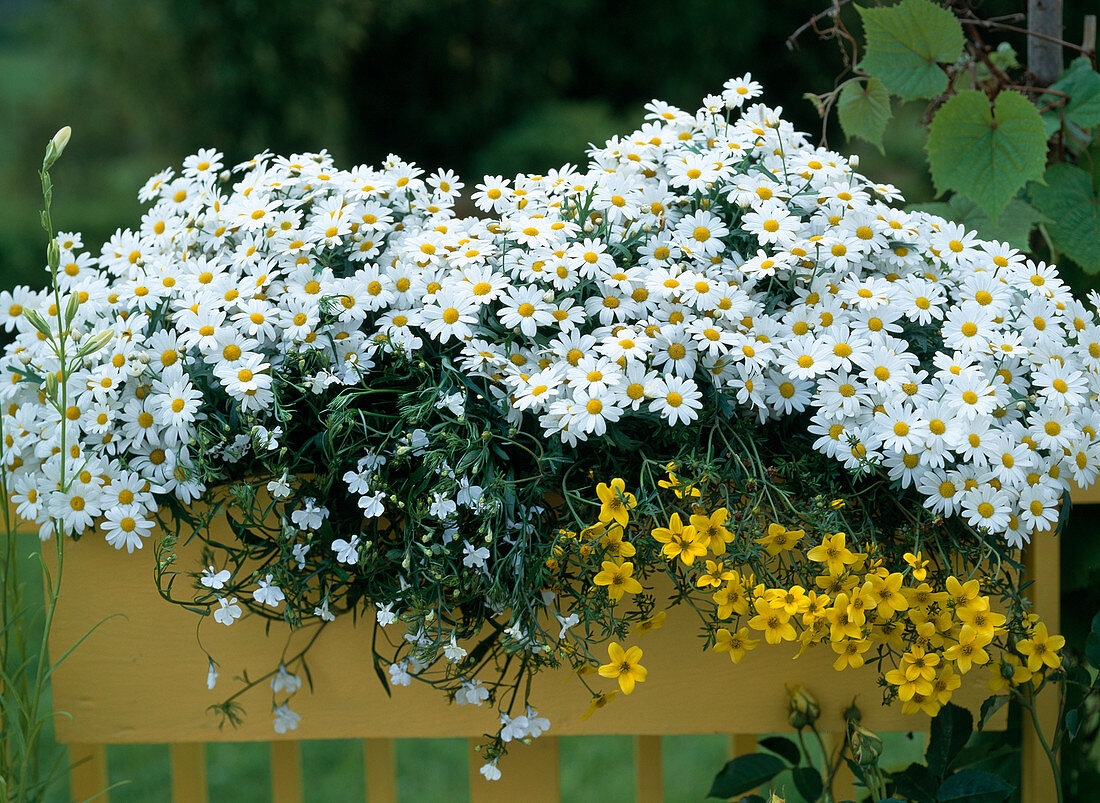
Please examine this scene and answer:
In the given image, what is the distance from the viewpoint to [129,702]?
1.18 meters

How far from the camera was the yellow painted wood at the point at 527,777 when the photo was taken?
120 cm

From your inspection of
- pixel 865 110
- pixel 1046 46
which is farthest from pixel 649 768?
pixel 1046 46

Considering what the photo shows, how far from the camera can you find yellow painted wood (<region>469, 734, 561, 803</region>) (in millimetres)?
1197

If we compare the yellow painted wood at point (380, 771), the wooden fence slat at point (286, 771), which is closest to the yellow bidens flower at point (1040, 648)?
the yellow painted wood at point (380, 771)

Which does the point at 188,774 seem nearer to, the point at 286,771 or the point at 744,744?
the point at 286,771

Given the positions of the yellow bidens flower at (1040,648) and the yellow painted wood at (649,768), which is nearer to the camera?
the yellow bidens flower at (1040,648)

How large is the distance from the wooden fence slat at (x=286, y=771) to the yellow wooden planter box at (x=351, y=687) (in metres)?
0.05

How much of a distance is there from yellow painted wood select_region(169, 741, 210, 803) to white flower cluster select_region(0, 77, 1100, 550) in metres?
0.38

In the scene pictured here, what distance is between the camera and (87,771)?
1.27m

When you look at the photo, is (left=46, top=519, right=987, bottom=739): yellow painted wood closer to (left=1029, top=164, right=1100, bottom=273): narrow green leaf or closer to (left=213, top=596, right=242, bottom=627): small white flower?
(left=213, top=596, right=242, bottom=627): small white flower

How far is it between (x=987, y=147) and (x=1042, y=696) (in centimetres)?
72

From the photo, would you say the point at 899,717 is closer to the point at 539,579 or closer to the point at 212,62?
the point at 539,579

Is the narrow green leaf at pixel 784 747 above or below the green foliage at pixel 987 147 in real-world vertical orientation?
below

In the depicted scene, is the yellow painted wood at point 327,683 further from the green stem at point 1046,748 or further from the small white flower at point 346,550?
the small white flower at point 346,550
